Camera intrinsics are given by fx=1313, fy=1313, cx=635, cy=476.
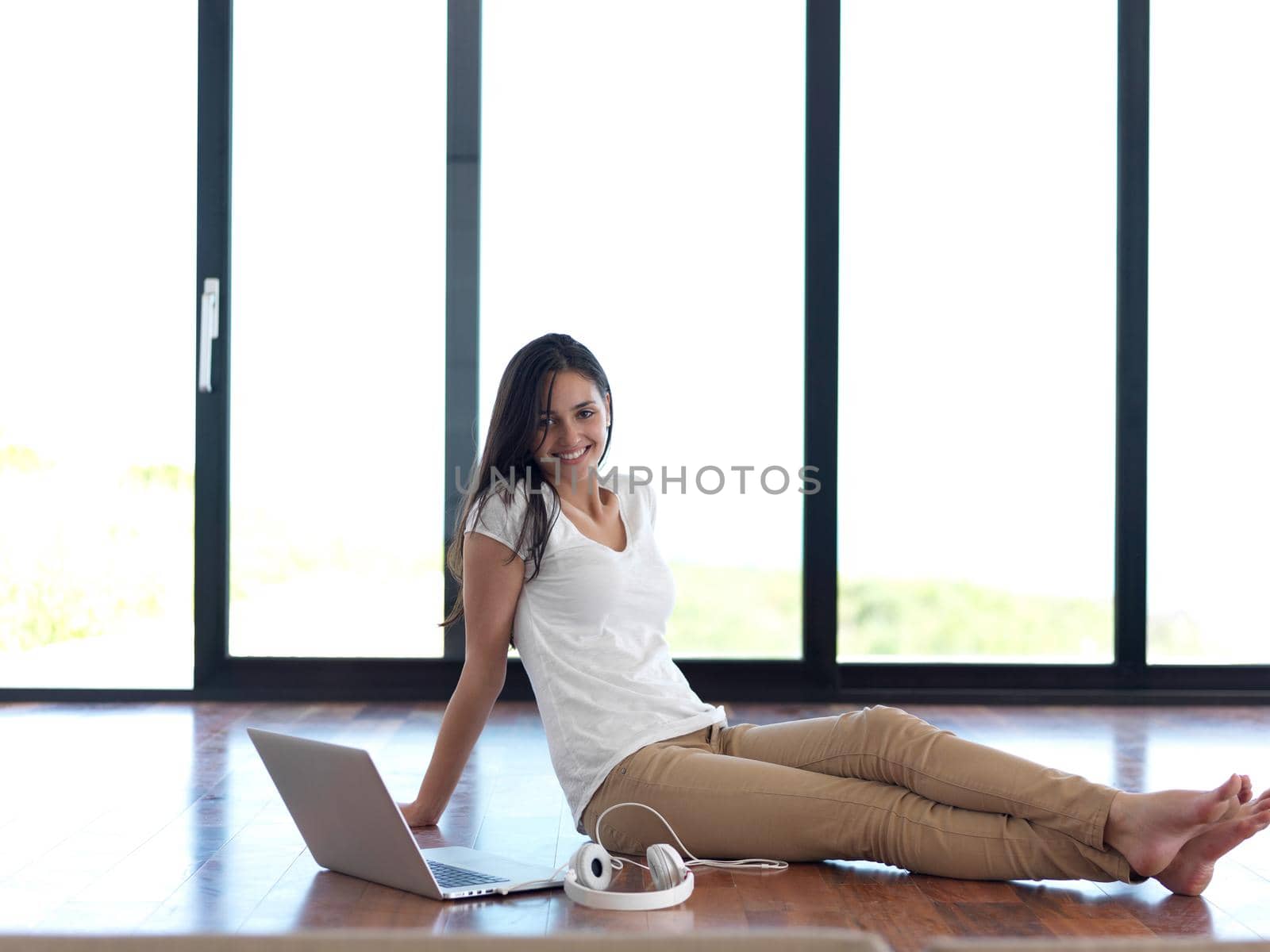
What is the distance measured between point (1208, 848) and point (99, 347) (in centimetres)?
338

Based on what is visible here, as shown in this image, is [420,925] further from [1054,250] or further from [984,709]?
[1054,250]

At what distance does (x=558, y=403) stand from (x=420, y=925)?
0.90 metres

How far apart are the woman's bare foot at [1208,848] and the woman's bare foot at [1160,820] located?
3 centimetres

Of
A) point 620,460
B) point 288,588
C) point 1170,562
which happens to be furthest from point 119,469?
point 1170,562

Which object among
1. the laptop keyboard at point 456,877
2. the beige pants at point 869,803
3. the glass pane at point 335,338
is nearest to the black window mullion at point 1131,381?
the glass pane at point 335,338

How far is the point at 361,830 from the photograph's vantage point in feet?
6.41

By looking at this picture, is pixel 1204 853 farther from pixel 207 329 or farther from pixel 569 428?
pixel 207 329

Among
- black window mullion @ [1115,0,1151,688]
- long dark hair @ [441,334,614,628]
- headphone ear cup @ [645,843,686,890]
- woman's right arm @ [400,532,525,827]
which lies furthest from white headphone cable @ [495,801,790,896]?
black window mullion @ [1115,0,1151,688]

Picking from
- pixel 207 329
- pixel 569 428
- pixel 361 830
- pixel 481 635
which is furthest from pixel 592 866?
pixel 207 329

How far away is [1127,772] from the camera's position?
9.68ft

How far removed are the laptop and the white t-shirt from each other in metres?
0.19

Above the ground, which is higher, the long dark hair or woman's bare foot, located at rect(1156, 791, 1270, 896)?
the long dark hair

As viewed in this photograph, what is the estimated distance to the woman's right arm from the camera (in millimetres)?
2197

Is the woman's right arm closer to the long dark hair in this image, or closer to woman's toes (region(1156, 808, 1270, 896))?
the long dark hair
